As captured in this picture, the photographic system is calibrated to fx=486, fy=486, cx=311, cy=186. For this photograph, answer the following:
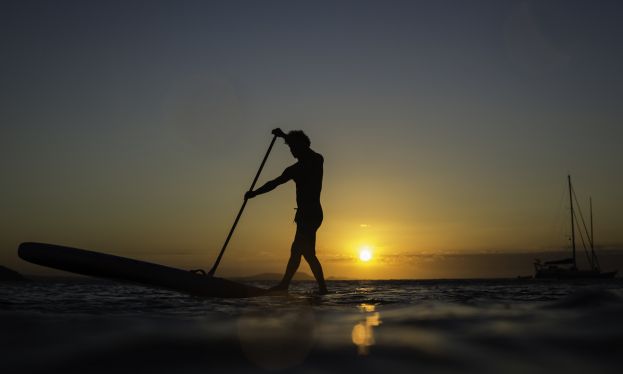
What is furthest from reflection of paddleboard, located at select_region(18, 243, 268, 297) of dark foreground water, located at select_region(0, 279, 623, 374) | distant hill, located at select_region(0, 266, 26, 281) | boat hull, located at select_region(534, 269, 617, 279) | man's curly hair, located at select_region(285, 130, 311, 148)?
boat hull, located at select_region(534, 269, 617, 279)

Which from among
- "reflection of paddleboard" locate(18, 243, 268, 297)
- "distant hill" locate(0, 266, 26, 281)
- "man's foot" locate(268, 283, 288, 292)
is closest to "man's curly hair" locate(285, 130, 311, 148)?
"man's foot" locate(268, 283, 288, 292)

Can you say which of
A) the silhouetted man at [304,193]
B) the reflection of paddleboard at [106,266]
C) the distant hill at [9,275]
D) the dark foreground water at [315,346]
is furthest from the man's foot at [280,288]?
the distant hill at [9,275]

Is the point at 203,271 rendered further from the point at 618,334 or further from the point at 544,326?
the point at 618,334

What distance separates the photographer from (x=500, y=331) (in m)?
2.51

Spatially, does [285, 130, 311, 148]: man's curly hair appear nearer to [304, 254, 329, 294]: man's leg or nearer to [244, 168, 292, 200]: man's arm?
[244, 168, 292, 200]: man's arm

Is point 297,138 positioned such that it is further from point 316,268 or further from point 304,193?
point 316,268

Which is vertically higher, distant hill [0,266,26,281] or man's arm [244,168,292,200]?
man's arm [244,168,292,200]

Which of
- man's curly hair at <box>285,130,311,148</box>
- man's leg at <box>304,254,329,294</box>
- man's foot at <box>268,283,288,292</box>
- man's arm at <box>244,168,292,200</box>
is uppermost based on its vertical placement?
man's curly hair at <box>285,130,311,148</box>

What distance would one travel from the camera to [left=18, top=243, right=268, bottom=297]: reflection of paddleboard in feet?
21.4

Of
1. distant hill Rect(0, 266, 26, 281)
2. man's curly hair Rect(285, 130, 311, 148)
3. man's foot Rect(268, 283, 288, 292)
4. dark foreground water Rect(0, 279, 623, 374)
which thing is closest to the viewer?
dark foreground water Rect(0, 279, 623, 374)

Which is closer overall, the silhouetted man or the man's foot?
the man's foot

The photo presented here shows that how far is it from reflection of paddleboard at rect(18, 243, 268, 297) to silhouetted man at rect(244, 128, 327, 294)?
6.63 feet

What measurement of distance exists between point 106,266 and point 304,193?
3.40m

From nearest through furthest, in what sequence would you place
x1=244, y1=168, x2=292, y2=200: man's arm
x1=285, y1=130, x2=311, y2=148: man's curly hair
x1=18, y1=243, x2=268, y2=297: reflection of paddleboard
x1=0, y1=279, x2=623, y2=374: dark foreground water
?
x1=0, y1=279, x2=623, y2=374: dark foreground water, x1=18, y1=243, x2=268, y2=297: reflection of paddleboard, x1=244, y1=168, x2=292, y2=200: man's arm, x1=285, y1=130, x2=311, y2=148: man's curly hair
